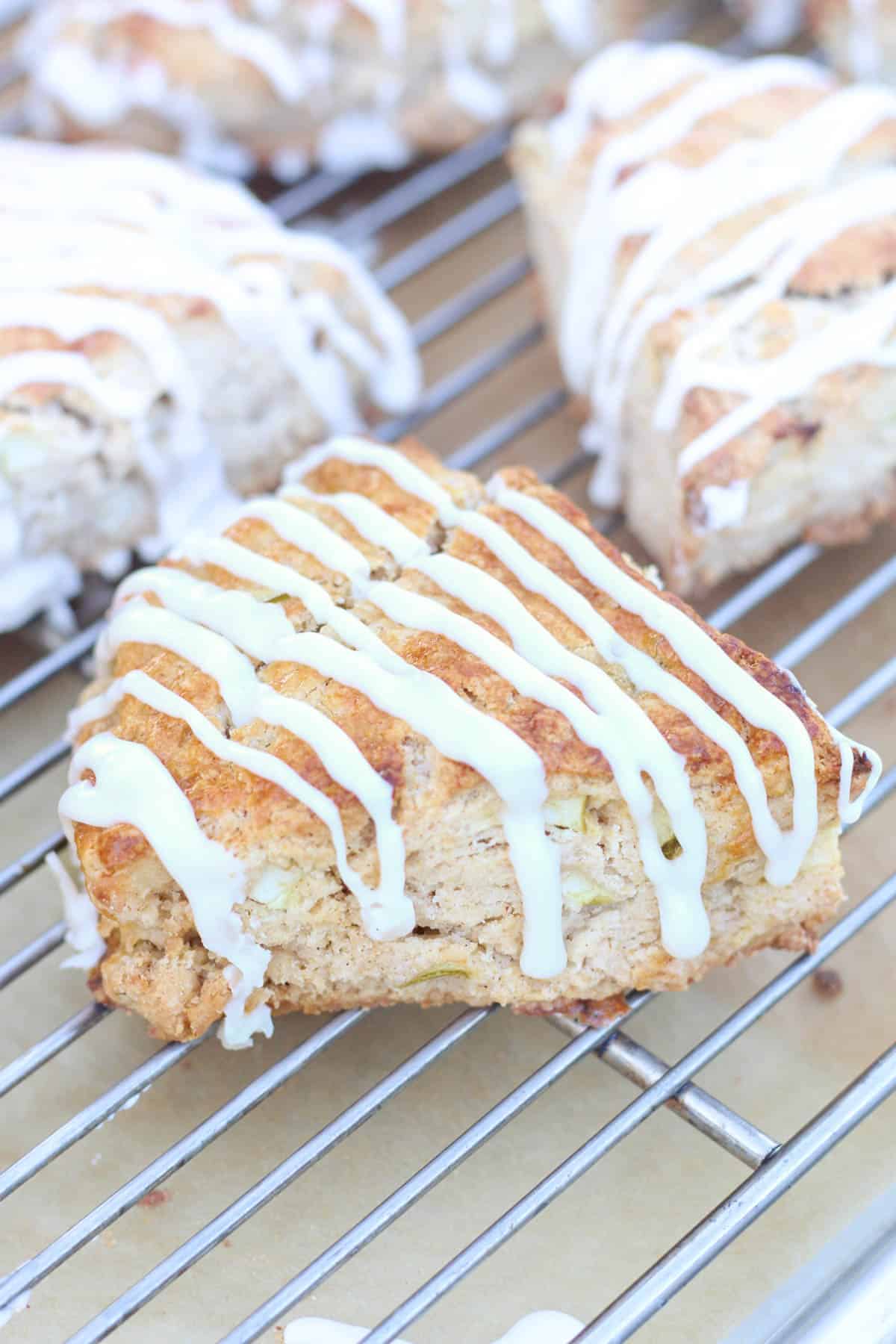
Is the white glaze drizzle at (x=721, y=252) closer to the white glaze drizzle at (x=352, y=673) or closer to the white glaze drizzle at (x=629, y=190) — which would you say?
the white glaze drizzle at (x=629, y=190)

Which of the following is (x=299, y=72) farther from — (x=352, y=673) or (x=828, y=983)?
(x=828, y=983)

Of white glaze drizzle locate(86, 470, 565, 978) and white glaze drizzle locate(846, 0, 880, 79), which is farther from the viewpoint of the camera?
white glaze drizzle locate(846, 0, 880, 79)

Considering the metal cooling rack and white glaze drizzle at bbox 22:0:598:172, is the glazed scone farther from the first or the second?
white glaze drizzle at bbox 22:0:598:172

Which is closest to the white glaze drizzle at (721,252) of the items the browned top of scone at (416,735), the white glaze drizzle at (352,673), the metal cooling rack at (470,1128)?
the metal cooling rack at (470,1128)

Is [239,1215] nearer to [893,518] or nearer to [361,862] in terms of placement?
[361,862]

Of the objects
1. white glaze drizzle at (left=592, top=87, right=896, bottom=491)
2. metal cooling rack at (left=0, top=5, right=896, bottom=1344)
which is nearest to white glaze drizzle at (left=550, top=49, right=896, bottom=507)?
white glaze drizzle at (left=592, top=87, right=896, bottom=491)

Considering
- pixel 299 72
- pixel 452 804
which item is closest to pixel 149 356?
pixel 299 72
